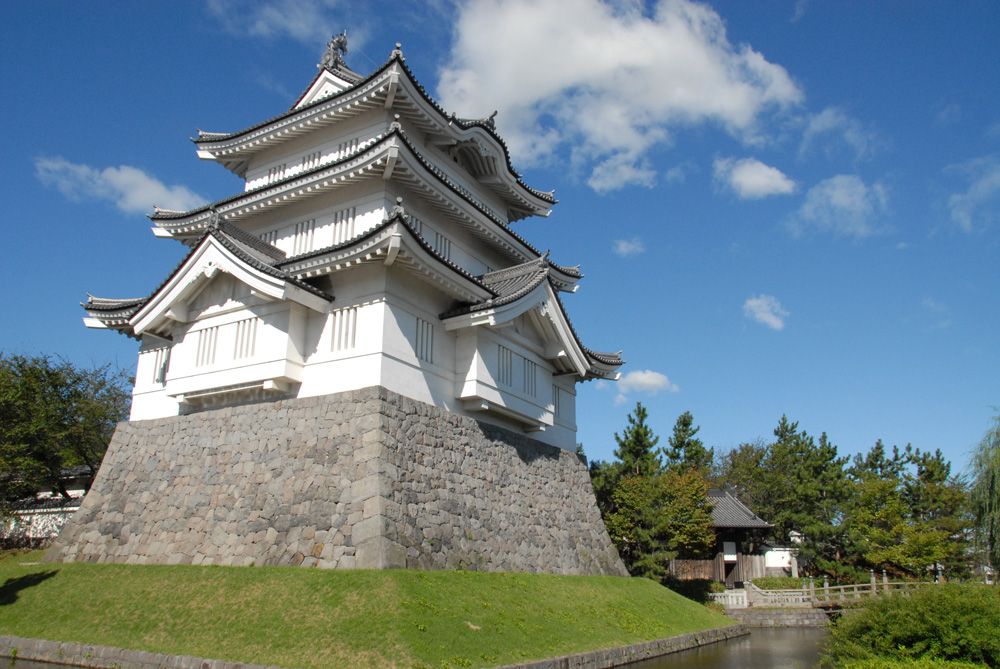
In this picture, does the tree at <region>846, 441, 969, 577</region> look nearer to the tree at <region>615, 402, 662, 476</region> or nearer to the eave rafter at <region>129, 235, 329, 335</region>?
the tree at <region>615, 402, 662, 476</region>

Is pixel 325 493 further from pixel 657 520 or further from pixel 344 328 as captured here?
pixel 657 520

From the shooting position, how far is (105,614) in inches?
491

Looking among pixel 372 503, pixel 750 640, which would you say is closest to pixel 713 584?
pixel 750 640

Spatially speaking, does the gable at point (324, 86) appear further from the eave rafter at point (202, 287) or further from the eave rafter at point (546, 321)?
the eave rafter at point (546, 321)

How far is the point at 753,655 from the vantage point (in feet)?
54.0

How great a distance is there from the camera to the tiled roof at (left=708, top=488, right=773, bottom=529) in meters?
32.9

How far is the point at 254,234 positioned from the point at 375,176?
475cm

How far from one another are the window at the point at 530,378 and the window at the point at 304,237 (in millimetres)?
6716

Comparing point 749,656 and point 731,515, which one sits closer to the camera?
point 749,656

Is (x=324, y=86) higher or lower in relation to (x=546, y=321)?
higher

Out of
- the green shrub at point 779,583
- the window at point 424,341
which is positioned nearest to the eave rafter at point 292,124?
the window at point 424,341

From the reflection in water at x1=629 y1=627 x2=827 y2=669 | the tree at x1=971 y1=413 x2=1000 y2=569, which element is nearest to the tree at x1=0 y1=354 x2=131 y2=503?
the reflection in water at x1=629 y1=627 x2=827 y2=669

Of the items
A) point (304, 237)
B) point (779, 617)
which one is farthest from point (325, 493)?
point (779, 617)

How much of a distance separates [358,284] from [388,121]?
605 centimetres
